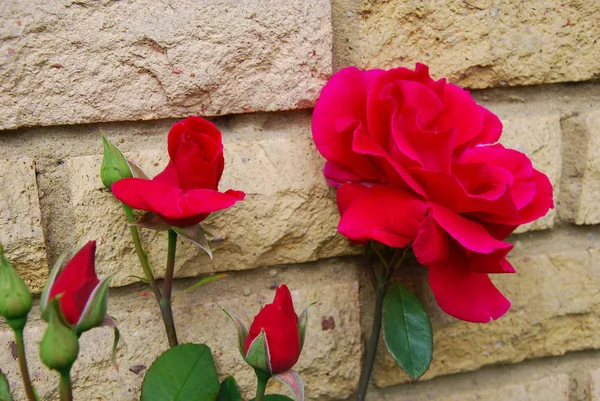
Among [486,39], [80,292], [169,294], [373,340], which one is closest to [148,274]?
[169,294]

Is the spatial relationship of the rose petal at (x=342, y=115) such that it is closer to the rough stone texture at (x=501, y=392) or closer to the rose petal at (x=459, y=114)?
the rose petal at (x=459, y=114)

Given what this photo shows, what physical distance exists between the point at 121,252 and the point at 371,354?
28 centimetres

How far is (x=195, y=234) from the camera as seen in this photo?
48 centimetres

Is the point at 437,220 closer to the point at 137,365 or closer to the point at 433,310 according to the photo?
the point at 433,310

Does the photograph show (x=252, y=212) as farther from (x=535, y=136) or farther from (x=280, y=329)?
(x=535, y=136)

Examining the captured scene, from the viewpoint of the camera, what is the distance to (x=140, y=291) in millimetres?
583

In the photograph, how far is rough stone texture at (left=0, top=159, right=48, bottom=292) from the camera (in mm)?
527

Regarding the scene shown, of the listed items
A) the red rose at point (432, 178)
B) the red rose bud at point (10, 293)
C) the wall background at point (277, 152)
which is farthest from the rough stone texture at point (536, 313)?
the red rose bud at point (10, 293)

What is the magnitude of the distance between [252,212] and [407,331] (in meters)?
0.20

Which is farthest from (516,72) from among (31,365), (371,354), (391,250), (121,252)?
(31,365)

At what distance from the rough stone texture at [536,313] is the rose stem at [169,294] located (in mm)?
255

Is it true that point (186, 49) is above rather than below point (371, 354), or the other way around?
above

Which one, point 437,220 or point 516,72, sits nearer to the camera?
point 437,220

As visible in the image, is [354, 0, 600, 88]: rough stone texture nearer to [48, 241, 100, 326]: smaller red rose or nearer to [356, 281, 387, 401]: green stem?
[356, 281, 387, 401]: green stem
